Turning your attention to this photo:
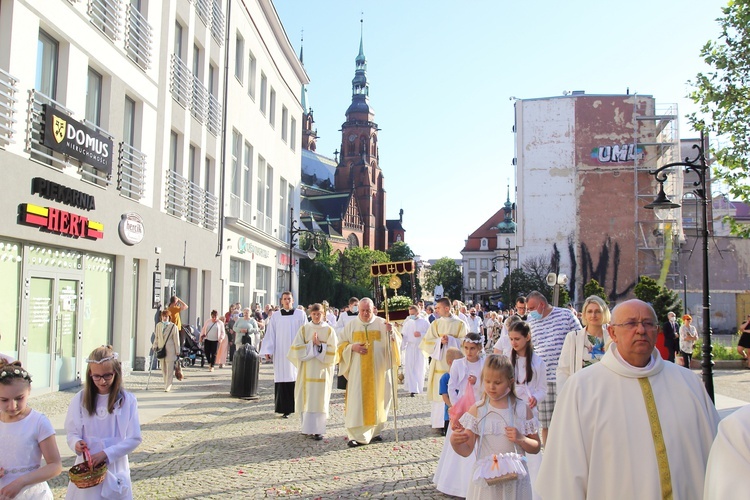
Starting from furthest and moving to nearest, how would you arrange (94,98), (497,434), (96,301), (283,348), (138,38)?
1. (138,38)
2. (96,301)
3. (94,98)
4. (283,348)
5. (497,434)

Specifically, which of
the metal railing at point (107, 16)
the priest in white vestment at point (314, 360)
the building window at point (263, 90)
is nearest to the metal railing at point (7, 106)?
the metal railing at point (107, 16)

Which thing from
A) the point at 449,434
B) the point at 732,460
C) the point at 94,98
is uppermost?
the point at 94,98

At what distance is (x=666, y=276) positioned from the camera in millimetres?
55438

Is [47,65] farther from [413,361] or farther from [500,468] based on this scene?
[500,468]

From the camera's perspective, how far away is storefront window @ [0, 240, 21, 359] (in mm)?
11750

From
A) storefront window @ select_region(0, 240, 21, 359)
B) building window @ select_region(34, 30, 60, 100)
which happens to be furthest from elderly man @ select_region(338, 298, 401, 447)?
building window @ select_region(34, 30, 60, 100)

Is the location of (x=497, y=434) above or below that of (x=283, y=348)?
below

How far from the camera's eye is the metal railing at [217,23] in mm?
23438

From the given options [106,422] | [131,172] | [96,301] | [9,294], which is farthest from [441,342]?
[131,172]

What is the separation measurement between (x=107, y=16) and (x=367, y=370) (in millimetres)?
10160

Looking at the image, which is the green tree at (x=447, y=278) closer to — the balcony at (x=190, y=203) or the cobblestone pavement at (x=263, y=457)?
the balcony at (x=190, y=203)

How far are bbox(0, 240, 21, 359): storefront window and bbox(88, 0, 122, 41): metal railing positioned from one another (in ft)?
17.6

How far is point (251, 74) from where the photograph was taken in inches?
1152

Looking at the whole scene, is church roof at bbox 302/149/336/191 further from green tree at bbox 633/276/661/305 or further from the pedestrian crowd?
the pedestrian crowd
